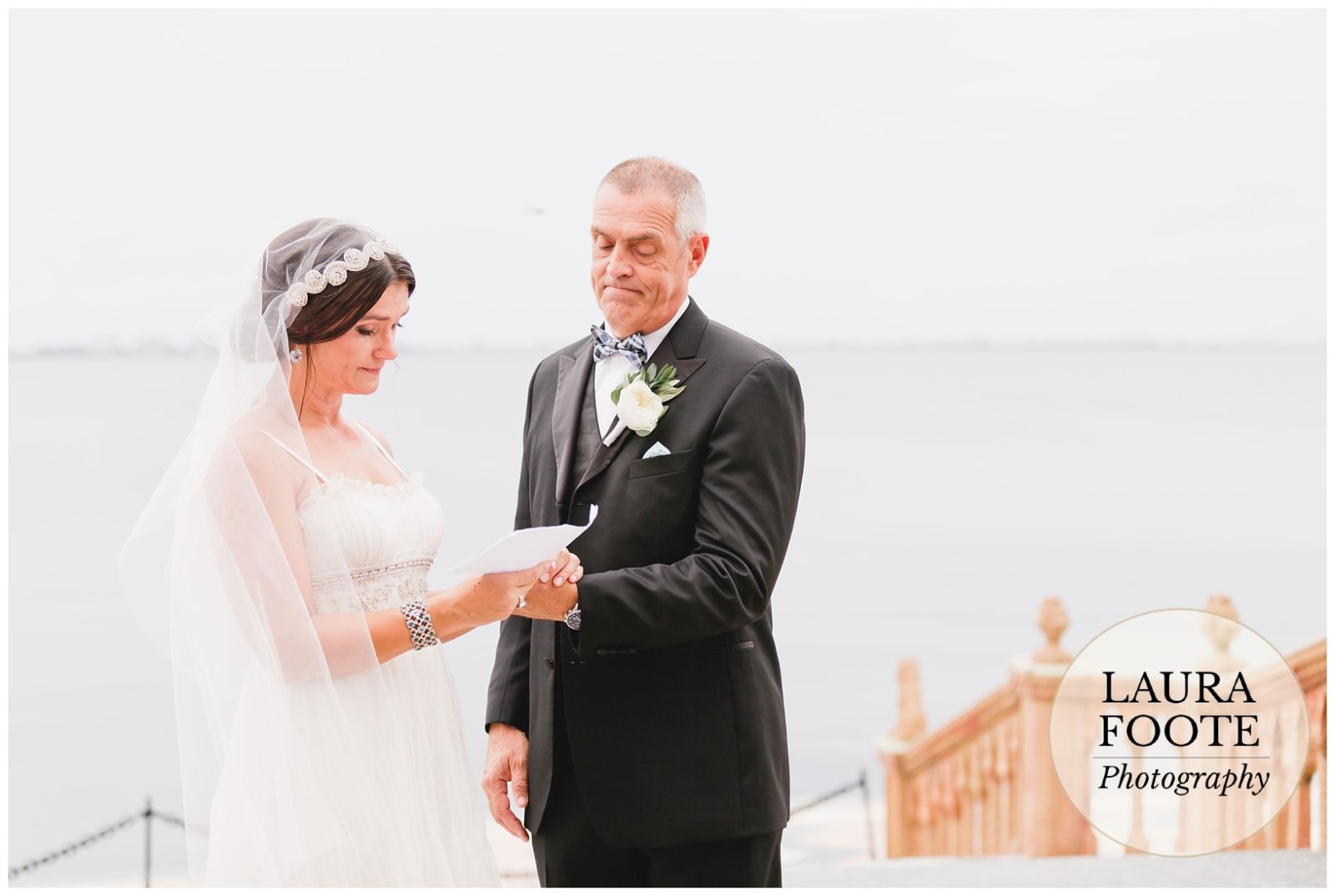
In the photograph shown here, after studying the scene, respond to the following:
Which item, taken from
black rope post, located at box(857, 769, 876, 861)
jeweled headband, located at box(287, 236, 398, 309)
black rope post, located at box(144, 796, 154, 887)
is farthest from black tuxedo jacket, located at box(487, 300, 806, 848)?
black rope post, located at box(857, 769, 876, 861)

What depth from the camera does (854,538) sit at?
20016 millimetres

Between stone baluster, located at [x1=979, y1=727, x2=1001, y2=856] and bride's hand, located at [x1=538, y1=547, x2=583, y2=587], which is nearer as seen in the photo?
bride's hand, located at [x1=538, y1=547, x2=583, y2=587]

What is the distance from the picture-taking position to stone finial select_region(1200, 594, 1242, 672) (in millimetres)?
4738

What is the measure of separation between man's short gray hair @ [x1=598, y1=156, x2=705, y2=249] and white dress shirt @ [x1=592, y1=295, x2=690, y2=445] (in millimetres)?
A: 167

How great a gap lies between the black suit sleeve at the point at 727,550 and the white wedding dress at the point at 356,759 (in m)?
0.38

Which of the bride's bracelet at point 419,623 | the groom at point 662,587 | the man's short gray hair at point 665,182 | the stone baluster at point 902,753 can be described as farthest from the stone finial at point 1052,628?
the bride's bracelet at point 419,623

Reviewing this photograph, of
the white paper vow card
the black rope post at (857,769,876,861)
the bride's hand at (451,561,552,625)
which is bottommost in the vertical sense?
the black rope post at (857,769,876,861)

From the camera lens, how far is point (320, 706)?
2354 mm

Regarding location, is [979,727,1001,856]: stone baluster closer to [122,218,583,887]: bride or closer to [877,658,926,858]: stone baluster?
[877,658,926,858]: stone baluster

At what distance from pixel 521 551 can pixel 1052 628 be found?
3.25m

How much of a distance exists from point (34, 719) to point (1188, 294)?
835 inches

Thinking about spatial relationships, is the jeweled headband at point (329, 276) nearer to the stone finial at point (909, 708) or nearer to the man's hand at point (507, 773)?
the man's hand at point (507, 773)

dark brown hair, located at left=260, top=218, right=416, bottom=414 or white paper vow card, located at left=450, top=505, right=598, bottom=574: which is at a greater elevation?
dark brown hair, located at left=260, top=218, right=416, bottom=414

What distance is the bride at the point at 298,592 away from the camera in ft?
7.42
